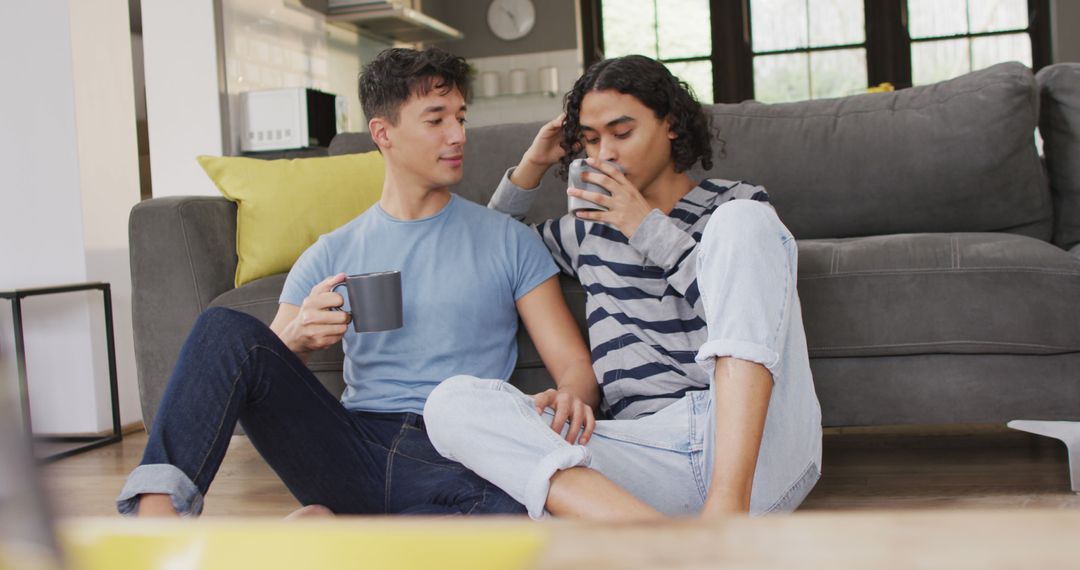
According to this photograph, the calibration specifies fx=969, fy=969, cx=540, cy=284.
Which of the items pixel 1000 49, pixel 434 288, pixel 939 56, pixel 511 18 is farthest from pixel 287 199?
pixel 1000 49

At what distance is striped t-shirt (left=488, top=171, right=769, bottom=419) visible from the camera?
1.55 meters

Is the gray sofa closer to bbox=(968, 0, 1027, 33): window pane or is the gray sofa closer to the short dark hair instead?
the short dark hair

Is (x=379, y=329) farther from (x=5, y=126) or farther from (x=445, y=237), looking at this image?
(x=5, y=126)

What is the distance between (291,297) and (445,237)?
0.29 metres

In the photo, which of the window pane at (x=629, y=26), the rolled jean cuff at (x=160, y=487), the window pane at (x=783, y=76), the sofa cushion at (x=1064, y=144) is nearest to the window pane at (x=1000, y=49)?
the window pane at (x=783, y=76)

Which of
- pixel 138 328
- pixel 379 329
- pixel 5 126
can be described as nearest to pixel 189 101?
pixel 5 126

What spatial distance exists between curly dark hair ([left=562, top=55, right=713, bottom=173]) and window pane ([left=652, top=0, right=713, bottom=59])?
5282 millimetres

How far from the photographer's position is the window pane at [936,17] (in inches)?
259

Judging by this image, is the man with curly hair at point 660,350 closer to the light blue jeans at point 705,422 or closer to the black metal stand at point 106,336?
the light blue jeans at point 705,422

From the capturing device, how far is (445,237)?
5.75 feet

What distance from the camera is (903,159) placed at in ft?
7.64

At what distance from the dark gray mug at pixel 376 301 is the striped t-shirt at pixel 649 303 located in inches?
15.3

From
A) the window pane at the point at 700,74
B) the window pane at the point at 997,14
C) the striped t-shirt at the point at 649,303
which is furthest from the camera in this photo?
the window pane at the point at 700,74

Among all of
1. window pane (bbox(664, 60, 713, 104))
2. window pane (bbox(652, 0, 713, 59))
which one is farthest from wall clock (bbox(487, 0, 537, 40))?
window pane (bbox(664, 60, 713, 104))
